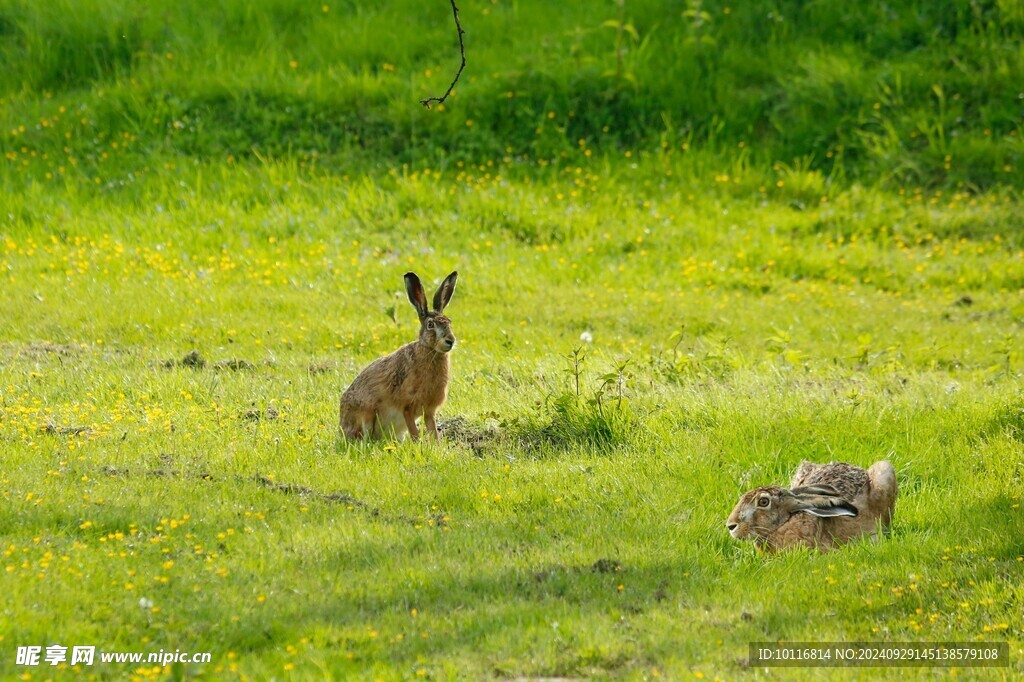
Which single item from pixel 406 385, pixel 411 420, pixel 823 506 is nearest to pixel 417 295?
pixel 406 385

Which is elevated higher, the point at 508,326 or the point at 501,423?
the point at 501,423

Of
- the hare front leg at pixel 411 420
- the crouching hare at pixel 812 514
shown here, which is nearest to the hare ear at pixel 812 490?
the crouching hare at pixel 812 514

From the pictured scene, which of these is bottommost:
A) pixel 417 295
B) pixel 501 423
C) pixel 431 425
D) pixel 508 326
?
pixel 508 326

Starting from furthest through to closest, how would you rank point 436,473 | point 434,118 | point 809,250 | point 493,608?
point 434,118 < point 809,250 < point 436,473 < point 493,608

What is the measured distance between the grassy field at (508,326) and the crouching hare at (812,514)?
19cm

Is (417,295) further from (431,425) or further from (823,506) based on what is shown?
(823,506)

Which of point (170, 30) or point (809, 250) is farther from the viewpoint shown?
point (170, 30)

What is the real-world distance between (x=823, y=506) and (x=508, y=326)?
6115 mm

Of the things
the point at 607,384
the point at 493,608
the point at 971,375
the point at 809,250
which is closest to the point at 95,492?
the point at 493,608

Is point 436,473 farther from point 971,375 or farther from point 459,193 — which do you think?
point 459,193

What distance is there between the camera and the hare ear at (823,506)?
6664 mm

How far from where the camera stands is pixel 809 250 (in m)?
15.1

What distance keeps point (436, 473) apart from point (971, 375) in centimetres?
559

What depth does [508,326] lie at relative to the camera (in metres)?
12.5
